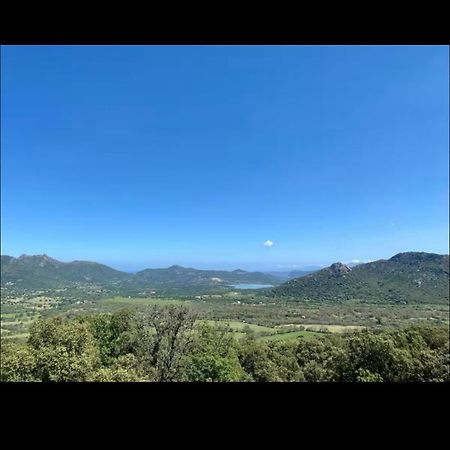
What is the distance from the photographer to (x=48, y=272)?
2950 inches

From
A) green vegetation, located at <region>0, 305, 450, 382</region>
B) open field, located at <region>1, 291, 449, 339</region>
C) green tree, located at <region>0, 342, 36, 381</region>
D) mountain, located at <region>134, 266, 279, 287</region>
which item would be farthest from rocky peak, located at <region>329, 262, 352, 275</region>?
mountain, located at <region>134, 266, 279, 287</region>

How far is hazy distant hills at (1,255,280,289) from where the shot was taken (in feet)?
221

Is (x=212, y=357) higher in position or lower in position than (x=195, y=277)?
lower

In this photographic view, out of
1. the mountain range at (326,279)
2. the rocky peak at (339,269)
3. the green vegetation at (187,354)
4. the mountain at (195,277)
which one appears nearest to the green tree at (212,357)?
the green vegetation at (187,354)

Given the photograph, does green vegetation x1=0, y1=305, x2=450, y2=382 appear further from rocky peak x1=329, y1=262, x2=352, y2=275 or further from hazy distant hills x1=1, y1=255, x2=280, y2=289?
hazy distant hills x1=1, y1=255, x2=280, y2=289

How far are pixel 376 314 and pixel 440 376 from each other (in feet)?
96.6

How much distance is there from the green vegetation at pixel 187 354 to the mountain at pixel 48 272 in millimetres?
56960

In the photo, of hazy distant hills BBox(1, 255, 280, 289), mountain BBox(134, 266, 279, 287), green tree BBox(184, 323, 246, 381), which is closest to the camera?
green tree BBox(184, 323, 246, 381)

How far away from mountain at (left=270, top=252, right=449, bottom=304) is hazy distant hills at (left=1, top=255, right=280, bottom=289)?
25227mm

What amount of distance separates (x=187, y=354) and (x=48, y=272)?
7070 cm

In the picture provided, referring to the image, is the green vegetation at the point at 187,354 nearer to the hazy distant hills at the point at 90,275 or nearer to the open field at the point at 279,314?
the open field at the point at 279,314

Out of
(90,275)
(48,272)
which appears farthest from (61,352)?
(90,275)

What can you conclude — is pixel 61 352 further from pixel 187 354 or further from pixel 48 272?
pixel 48 272
